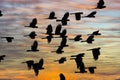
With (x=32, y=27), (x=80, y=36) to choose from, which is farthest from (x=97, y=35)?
(x=32, y=27)

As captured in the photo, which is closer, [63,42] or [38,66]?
[38,66]

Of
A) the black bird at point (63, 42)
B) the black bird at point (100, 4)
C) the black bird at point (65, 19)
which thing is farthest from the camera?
the black bird at point (63, 42)

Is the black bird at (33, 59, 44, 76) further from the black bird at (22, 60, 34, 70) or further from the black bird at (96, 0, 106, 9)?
the black bird at (96, 0, 106, 9)

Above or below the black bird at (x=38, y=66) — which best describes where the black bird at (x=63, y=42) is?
above

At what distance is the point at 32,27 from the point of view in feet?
284

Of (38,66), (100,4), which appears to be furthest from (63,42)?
(100,4)

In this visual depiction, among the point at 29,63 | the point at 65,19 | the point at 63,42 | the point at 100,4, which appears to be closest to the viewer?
the point at 100,4

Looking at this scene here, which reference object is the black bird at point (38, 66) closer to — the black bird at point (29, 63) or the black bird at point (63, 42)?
the black bird at point (29, 63)

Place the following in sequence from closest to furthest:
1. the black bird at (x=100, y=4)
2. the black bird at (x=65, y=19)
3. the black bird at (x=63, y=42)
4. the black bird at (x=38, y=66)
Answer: the black bird at (x=100, y=4) → the black bird at (x=65, y=19) → the black bird at (x=38, y=66) → the black bird at (x=63, y=42)

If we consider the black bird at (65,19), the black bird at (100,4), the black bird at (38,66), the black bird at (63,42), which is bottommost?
the black bird at (38,66)

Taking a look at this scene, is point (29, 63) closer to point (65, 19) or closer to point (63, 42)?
point (63, 42)

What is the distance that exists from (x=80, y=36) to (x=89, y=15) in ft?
17.6

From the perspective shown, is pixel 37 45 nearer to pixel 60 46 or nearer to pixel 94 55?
pixel 60 46

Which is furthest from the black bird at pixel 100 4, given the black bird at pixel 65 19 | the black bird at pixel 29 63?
the black bird at pixel 29 63
